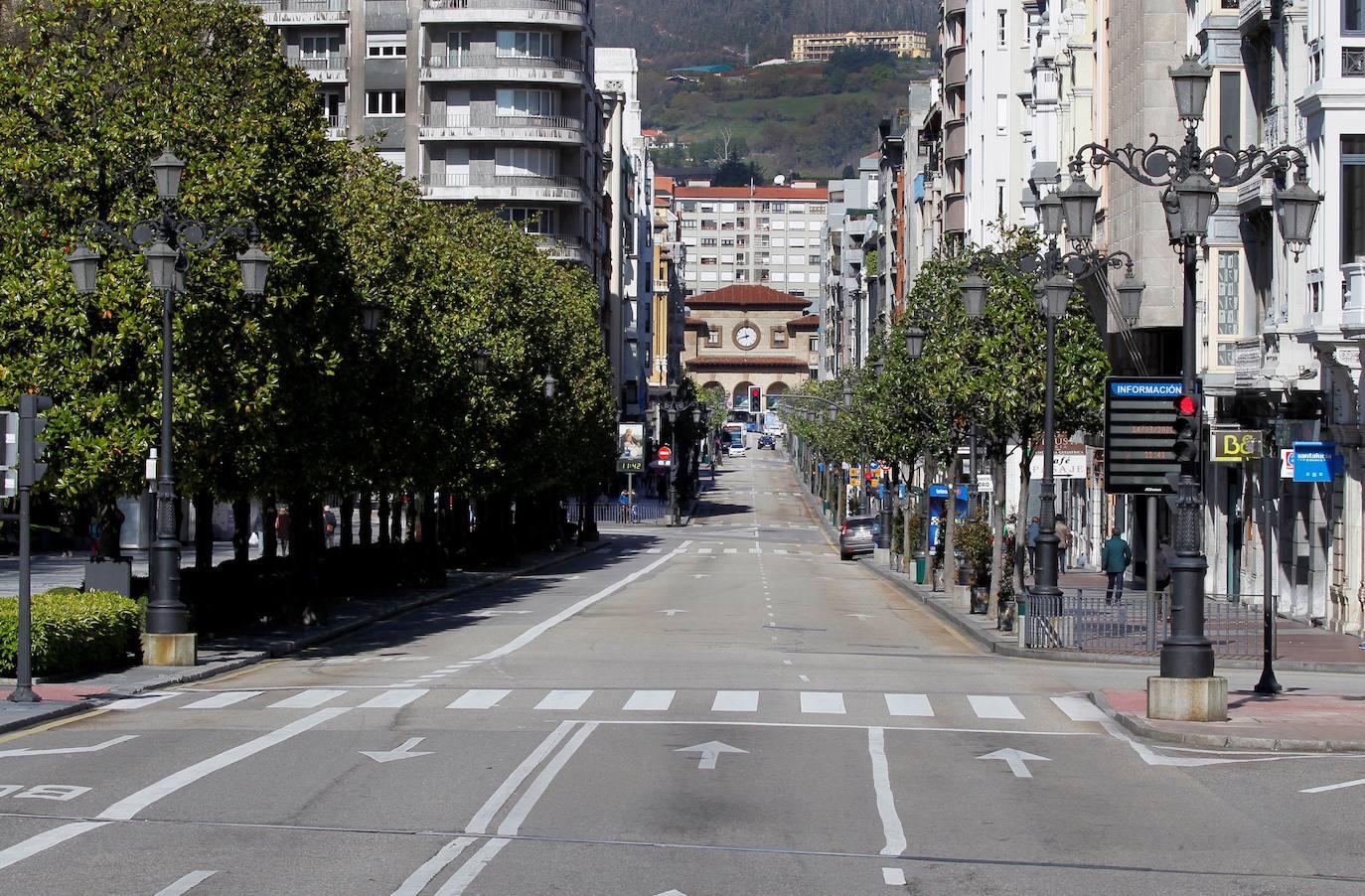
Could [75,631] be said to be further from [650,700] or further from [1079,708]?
[1079,708]

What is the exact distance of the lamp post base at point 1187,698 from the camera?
20312 mm

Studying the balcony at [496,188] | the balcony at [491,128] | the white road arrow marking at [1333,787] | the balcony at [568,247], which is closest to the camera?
the white road arrow marking at [1333,787]

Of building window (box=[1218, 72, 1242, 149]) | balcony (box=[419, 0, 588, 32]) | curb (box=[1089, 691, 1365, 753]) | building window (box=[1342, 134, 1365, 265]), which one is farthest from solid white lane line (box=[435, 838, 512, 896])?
balcony (box=[419, 0, 588, 32])

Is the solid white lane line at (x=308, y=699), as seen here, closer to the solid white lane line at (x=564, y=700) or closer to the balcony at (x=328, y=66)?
the solid white lane line at (x=564, y=700)

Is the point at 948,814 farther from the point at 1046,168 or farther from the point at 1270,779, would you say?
the point at 1046,168

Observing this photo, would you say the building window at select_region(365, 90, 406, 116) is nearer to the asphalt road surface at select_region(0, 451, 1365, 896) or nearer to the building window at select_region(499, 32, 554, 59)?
the building window at select_region(499, 32, 554, 59)

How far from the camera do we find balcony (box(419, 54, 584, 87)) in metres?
92.8

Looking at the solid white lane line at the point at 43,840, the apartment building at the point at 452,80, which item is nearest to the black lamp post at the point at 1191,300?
the solid white lane line at the point at 43,840

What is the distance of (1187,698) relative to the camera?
20.3m

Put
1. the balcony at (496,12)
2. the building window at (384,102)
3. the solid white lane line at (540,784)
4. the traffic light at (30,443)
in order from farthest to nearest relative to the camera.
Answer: the building window at (384,102), the balcony at (496,12), the traffic light at (30,443), the solid white lane line at (540,784)

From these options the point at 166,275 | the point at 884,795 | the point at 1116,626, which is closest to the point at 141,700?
the point at 166,275

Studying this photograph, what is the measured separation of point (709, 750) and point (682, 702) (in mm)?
4494

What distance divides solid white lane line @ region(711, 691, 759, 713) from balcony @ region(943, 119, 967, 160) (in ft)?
222

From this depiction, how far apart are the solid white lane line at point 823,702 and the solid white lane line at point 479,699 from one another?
3.60m
